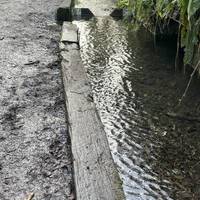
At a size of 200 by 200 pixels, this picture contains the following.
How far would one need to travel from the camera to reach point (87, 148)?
8.45 feet

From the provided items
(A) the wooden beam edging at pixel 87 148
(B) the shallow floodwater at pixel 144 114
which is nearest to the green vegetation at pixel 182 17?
(B) the shallow floodwater at pixel 144 114

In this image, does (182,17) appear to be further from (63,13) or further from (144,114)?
(63,13)

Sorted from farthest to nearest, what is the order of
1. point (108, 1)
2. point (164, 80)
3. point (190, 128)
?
1. point (108, 1)
2. point (164, 80)
3. point (190, 128)

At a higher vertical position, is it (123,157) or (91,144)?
(91,144)

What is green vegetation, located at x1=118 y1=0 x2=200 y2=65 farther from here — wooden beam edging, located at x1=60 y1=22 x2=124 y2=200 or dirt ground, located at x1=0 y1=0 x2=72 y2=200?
dirt ground, located at x1=0 y1=0 x2=72 y2=200

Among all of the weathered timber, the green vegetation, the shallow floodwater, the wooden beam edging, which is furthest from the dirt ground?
the green vegetation

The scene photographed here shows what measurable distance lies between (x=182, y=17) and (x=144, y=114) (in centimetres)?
84

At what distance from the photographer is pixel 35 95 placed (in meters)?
3.68

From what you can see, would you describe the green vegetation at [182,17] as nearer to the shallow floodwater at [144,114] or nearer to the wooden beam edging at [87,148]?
Result: the shallow floodwater at [144,114]

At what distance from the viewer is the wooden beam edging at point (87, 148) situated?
86.9 inches

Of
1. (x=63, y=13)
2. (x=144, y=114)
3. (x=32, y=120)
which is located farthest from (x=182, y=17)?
(x=63, y=13)

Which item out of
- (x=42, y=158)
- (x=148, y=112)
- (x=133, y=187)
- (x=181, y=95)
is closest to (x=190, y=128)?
(x=148, y=112)

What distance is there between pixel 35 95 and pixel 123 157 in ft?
3.44

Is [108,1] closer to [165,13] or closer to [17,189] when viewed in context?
[165,13]
